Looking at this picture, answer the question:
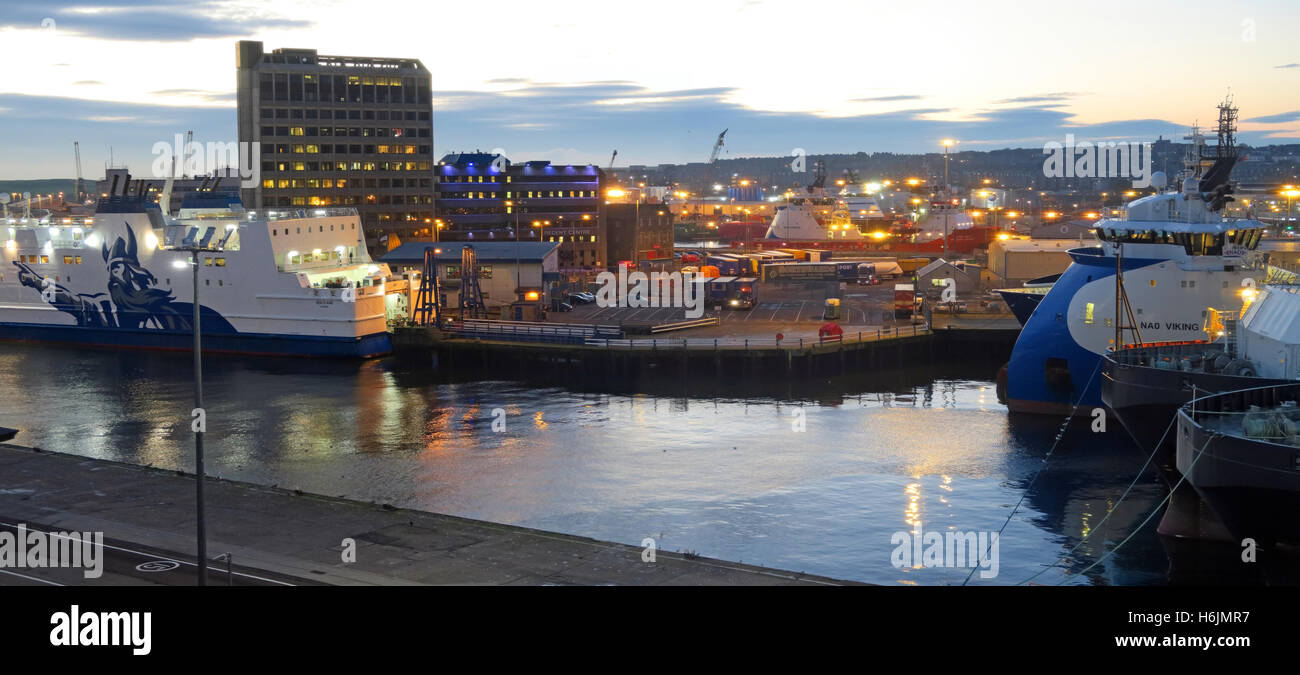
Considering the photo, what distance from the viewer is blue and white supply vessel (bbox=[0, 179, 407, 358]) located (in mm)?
64125

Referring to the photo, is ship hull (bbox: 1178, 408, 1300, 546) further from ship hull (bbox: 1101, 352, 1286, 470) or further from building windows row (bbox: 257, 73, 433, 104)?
building windows row (bbox: 257, 73, 433, 104)

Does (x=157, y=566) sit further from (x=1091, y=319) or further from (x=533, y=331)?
(x=533, y=331)

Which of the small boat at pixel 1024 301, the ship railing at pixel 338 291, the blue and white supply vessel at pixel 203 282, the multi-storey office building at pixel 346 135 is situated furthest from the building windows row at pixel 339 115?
the small boat at pixel 1024 301

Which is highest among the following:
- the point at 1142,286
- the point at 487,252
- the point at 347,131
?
the point at 347,131

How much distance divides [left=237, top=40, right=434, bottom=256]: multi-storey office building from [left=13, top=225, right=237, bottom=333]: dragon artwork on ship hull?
164 ft

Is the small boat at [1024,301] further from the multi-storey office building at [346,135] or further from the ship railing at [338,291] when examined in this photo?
the multi-storey office building at [346,135]

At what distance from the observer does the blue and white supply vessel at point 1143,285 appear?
41.7 m

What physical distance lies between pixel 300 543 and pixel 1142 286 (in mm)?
31108

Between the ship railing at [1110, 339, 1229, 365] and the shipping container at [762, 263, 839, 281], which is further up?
the shipping container at [762, 263, 839, 281]

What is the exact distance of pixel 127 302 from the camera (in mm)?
69188

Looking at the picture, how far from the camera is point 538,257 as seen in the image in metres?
79.6

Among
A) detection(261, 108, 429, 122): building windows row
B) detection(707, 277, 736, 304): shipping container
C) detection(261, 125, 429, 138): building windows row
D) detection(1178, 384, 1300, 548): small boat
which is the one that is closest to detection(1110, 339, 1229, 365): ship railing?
detection(1178, 384, 1300, 548): small boat

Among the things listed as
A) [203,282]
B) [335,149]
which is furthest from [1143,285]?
[335,149]
